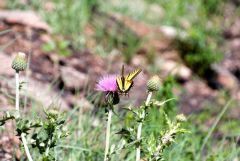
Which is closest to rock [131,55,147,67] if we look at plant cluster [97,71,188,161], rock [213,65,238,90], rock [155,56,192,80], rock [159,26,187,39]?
rock [155,56,192,80]

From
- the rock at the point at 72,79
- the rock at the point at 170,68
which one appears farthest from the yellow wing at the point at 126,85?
the rock at the point at 170,68

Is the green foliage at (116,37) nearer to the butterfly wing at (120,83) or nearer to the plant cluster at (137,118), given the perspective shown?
the plant cluster at (137,118)

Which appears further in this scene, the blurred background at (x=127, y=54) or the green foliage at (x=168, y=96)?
the blurred background at (x=127, y=54)

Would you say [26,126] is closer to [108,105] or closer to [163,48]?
[108,105]

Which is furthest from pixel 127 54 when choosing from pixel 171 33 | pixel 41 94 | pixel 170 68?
pixel 41 94

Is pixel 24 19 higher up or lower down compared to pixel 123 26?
lower down

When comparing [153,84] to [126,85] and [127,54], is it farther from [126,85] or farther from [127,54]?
[127,54]

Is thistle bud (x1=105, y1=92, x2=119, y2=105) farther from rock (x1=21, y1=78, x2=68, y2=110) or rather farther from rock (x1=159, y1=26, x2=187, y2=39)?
rock (x1=159, y1=26, x2=187, y2=39)

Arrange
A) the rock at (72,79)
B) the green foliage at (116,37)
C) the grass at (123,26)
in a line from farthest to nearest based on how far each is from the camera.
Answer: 1. the green foliage at (116,37)
2. the grass at (123,26)
3. the rock at (72,79)

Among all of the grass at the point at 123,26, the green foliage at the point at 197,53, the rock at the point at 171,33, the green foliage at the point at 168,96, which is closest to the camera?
the green foliage at the point at 168,96
